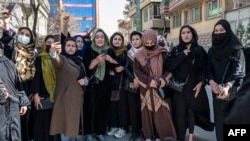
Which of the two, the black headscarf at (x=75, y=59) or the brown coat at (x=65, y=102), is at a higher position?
the black headscarf at (x=75, y=59)

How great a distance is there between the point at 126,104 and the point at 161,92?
0.86 metres

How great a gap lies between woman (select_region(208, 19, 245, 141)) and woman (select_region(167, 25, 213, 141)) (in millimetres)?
223

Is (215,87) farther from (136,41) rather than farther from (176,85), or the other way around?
(136,41)

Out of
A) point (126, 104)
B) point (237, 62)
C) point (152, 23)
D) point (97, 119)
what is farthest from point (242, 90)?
point (152, 23)

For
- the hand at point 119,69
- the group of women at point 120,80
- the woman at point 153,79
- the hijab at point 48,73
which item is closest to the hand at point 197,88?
the group of women at point 120,80

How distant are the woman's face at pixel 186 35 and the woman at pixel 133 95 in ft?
2.70

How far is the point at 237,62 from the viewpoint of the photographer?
381cm

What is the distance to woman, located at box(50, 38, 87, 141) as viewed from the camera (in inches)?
162

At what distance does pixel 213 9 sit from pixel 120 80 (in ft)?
60.7

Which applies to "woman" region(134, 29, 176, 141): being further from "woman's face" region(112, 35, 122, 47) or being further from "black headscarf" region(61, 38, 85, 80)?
"black headscarf" region(61, 38, 85, 80)

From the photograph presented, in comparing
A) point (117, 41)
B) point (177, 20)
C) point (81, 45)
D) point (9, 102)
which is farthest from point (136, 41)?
point (177, 20)

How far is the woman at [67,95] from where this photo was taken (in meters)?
4.11

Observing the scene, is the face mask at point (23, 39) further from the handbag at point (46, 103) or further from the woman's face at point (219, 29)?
the woman's face at point (219, 29)

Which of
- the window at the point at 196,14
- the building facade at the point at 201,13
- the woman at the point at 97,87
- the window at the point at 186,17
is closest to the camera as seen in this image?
the woman at the point at 97,87
